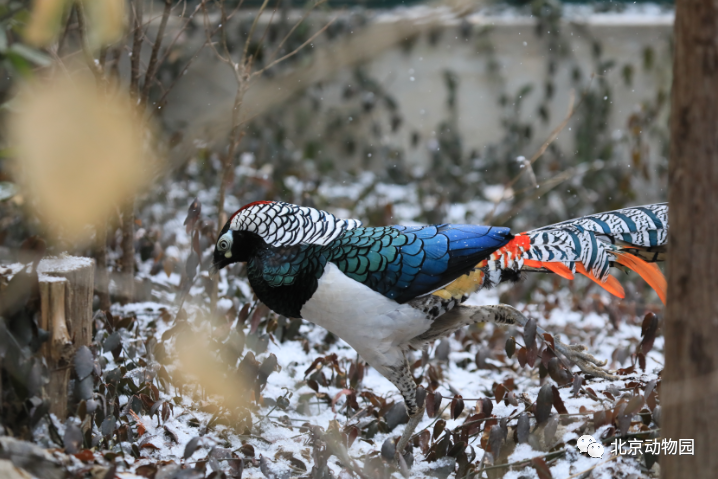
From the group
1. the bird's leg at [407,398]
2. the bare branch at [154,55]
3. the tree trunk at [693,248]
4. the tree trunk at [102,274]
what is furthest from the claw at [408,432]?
the bare branch at [154,55]

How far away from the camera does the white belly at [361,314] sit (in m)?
2.04

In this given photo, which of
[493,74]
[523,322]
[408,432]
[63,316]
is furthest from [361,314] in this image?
[493,74]

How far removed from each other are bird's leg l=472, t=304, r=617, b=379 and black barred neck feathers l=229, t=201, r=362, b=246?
606 mm

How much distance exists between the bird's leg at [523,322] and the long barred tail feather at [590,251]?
12 centimetres

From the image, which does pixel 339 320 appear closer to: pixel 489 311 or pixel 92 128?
pixel 489 311

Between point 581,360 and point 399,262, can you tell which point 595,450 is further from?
point 399,262

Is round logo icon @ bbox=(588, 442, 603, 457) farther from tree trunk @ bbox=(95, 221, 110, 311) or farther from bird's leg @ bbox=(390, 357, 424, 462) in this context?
tree trunk @ bbox=(95, 221, 110, 311)

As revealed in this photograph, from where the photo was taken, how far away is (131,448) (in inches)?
Answer: 82.2

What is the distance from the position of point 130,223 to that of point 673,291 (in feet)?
7.51

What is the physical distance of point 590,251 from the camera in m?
2.17

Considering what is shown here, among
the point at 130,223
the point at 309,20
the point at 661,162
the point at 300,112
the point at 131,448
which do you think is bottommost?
the point at 131,448

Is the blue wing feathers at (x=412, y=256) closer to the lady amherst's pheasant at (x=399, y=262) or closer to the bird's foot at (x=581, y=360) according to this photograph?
the lady amherst's pheasant at (x=399, y=262)

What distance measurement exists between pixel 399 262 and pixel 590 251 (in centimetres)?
64

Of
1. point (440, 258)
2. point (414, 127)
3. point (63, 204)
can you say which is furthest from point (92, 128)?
point (414, 127)
